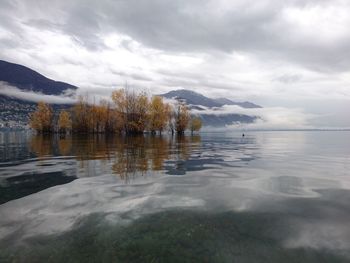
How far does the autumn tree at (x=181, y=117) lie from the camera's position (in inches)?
4405

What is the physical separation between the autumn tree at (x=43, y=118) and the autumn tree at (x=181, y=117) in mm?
61775

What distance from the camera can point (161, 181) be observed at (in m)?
14.0

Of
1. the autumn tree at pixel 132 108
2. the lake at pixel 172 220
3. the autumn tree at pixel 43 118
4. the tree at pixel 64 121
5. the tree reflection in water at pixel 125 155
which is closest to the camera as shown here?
the lake at pixel 172 220

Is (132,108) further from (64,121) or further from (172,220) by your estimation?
(172,220)

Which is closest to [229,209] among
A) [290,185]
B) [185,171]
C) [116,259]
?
[116,259]

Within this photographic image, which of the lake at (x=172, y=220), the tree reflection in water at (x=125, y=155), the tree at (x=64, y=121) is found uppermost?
the tree at (x=64, y=121)

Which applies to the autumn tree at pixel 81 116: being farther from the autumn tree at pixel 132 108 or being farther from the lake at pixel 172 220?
the lake at pixel 172 220

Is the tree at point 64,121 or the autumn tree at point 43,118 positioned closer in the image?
the autumn tree at point 43,118

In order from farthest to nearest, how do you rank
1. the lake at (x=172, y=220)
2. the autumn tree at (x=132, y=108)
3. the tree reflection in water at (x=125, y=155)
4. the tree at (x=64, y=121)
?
1. the tree at (x=64, y=121)
2. the autumn tree at (x=132, y=108)
3. the tree reflection in water at (x=125, y=155)
4. the lake at (x=172, y=220)

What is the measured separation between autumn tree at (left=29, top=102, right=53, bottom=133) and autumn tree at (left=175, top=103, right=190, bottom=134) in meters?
61.8

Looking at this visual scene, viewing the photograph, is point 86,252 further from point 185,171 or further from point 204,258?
point 185,171

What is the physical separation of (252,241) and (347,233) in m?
2.94

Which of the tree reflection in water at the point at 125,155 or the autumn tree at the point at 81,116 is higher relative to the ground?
the autumn tree at the point at 81,116

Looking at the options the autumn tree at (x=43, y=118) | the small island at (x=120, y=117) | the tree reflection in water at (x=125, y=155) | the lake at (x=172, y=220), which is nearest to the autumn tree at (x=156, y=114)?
the small island at (x=120, y=117)
